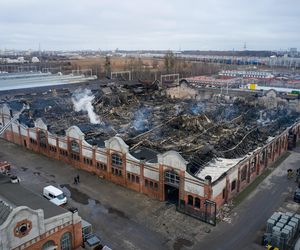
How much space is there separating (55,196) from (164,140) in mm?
13995

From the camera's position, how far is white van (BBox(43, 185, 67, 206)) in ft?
97.7

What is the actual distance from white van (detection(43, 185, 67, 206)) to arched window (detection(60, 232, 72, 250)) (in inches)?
309

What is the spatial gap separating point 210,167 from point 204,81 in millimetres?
70418

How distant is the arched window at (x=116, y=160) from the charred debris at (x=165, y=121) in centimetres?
182

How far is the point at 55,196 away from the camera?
29969 millimetres

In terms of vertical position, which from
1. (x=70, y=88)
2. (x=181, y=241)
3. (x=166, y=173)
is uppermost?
(x=70, y=88)

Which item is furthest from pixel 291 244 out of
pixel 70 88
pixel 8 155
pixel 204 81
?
pixel 204 81

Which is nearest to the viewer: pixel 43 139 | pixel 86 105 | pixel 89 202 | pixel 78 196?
pixel 89 202

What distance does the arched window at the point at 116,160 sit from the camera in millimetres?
33200

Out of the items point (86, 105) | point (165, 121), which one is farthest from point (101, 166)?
point (86, 105)

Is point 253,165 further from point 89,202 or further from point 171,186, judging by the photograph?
point 89,202

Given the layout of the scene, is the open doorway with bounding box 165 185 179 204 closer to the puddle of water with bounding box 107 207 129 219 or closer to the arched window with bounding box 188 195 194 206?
the arched window with bounding box 188 195 194 206

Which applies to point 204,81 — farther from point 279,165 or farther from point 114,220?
point 114,220

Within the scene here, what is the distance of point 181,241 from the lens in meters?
24.5
